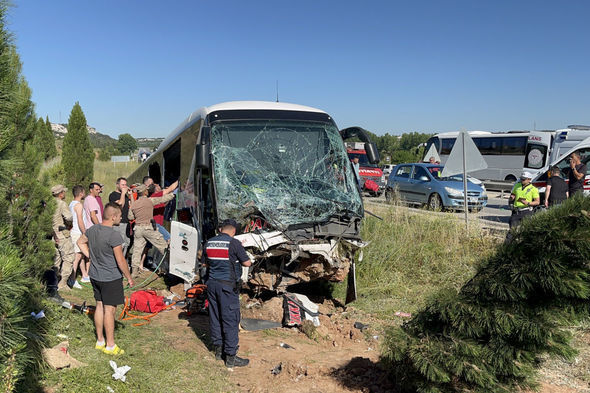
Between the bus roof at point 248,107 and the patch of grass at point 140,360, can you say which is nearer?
the patch of grass at point 140,360

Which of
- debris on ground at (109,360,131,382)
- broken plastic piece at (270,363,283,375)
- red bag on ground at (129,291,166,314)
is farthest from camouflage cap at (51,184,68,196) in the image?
broken plastic piece at (270,363,283,375)

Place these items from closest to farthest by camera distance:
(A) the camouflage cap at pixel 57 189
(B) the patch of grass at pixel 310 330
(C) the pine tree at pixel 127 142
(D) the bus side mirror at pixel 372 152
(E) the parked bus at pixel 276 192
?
(B) the patch of grass at pixel 310 330 → (E) the parked bus at pixel 276 192 → (A) the camouflage cap at pixel 57 189 → (D) the bus side mirror at pixel 372 152 → (C) the pine tree at pixel 127 142

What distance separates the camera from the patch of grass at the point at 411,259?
7.78 m

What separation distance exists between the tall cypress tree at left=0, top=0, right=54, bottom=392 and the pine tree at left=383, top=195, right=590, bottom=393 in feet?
8.97

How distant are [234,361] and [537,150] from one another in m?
27.0

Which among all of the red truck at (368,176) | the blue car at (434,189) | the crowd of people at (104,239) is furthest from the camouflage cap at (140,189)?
the red truck at (368,176)

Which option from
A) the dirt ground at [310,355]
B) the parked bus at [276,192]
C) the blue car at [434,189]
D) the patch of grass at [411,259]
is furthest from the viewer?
the blue car at [434,189]

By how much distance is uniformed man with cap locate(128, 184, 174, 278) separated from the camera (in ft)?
30.0

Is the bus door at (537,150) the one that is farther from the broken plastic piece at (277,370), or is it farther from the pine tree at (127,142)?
the pine tree at (127,142)

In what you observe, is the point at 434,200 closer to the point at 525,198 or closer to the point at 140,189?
the point at 525,198

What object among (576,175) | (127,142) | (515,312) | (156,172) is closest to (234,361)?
(515,312)

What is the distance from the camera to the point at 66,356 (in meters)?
4.31

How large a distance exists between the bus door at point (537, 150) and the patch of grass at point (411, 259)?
65.2ft

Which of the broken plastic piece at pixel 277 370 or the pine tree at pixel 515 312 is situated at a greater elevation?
the pine tree at pixel 515 312
